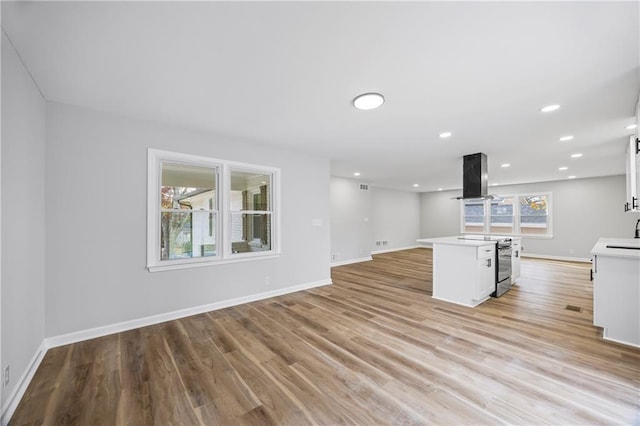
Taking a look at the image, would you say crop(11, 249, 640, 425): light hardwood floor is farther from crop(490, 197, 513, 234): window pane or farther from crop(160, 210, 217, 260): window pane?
crop(490, 197, 513, 234): window pane

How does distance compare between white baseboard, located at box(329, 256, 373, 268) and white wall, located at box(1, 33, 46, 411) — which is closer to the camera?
white wall, located at box(1, 33, 46, 411)

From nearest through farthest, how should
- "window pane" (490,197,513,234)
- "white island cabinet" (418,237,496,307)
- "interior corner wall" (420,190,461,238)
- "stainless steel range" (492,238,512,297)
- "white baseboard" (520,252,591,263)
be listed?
"white island cabinet" (418,237,496,307)
"stainless steel range" (492,238,512,297)
"white baseboard" (520,252,591,263)
"window pane" (490,197,513,234)
"interior corner wall" (420,190,461,238)

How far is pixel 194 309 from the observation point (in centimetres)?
338

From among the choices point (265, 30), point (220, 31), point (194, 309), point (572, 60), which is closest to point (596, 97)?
point (572, 60)

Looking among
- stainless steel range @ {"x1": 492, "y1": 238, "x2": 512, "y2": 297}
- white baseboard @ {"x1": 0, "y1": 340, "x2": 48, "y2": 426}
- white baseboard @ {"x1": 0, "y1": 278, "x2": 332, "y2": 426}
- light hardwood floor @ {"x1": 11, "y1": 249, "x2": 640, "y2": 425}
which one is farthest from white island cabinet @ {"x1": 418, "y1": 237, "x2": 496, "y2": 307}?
white baseboard @ {"x1": 0, "y1": 340, "x2": 48, "y2": 426}

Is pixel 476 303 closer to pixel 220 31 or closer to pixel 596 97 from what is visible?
pixel 596 97

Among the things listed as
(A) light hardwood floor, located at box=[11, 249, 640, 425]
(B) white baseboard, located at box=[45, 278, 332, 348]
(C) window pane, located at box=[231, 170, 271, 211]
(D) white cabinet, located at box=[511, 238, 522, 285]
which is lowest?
(A) light hardwood floor, located at box=[11, 249, 640, 425]

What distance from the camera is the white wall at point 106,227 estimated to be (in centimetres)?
259

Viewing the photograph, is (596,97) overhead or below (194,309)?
overhead

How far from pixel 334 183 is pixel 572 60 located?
5513mm

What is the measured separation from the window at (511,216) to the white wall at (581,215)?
0.20 m

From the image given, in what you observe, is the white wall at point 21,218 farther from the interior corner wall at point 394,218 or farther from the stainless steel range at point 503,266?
the interior corner wall at point 394,218

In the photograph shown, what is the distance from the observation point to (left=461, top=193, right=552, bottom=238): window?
26.7 ft

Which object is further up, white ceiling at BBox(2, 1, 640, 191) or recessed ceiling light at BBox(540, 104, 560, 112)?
white ceiling at BBox(2, 1, 640, 191)
